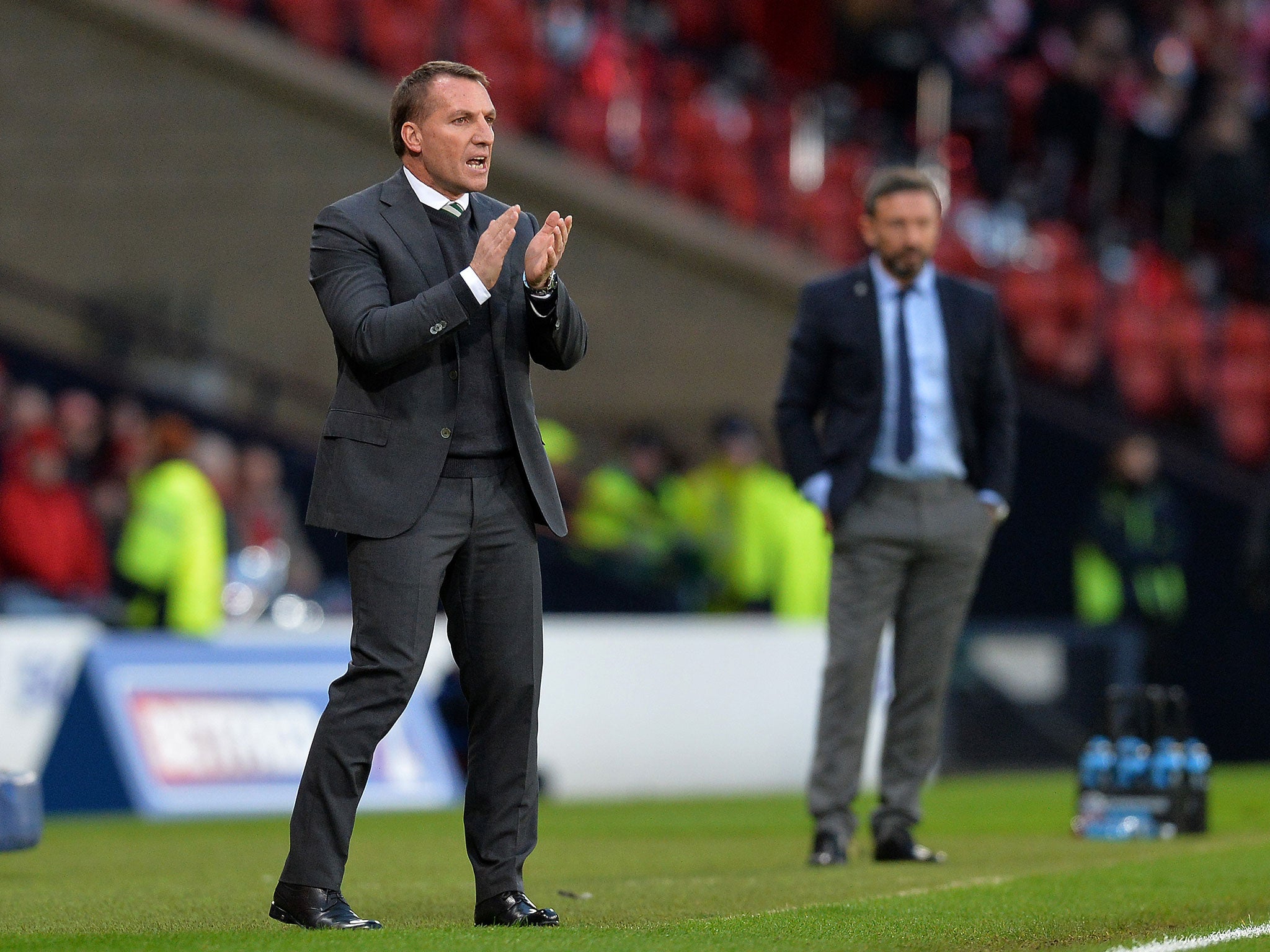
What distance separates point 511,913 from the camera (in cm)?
505

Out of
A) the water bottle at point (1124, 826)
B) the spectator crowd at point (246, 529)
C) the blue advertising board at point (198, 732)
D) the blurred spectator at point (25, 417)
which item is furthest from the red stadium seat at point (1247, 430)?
the blurred spectator at point (25, 417)

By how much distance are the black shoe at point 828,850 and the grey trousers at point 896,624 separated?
0.13 ft

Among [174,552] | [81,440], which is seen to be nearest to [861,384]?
[174,552]

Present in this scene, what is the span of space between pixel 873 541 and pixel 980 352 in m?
0.77

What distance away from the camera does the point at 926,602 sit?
24.4 ft

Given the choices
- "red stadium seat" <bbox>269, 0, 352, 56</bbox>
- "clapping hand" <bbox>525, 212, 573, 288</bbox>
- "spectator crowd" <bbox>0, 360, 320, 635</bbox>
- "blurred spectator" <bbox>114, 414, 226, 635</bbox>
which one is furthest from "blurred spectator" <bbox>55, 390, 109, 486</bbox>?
"clapping hand" <bbox>525, 212, 573, 288</bbox>

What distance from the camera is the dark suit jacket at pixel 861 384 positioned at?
737cm

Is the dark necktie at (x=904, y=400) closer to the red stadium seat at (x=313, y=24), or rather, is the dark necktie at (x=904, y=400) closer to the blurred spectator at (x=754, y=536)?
the blurred spectator at (x=754, y=536)

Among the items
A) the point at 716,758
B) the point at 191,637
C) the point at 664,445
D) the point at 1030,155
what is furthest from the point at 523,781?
the point at 1030,155

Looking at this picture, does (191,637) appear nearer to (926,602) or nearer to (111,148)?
(926,602)

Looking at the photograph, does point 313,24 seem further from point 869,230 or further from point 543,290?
point 543,290

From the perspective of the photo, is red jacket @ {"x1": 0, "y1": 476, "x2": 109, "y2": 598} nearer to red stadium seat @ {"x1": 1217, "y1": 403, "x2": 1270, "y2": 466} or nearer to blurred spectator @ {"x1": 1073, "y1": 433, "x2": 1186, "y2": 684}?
blurred spectator @ {"x1": 1073, "y1": 433, "x2": 1186, "y2": 684}

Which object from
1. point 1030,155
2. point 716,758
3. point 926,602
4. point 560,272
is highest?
point 1030,155

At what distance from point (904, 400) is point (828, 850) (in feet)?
5.06
